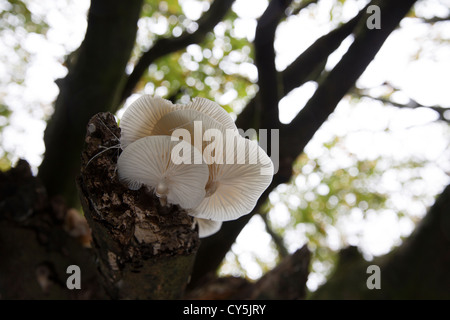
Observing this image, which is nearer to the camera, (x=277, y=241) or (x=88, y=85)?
(x=88, y=85)

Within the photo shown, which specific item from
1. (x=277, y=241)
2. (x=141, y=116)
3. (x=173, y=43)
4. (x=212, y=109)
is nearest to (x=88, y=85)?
(x=173, y=43)

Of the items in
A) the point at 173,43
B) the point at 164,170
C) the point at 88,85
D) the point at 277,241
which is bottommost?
the point at 277,241

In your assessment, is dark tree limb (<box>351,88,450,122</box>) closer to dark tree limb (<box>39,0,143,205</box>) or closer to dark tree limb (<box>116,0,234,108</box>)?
dark tree limb (<box>116,0,234,108</box>)

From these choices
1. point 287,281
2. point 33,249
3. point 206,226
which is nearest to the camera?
point 206,226

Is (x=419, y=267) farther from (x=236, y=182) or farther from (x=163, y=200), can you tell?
(x=163, y=200)

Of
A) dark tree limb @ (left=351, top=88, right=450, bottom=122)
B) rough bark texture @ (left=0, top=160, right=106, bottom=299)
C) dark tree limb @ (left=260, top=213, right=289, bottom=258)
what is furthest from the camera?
dark tree limb @ (left=260, top=213, right=289, bottom=258)

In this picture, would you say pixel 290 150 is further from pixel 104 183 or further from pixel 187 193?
pixel 104 183

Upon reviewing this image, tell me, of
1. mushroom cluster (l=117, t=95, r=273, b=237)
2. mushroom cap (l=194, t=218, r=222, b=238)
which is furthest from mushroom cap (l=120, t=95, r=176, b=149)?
mushroom cap (l=194, t=218, r=222, b=238)
